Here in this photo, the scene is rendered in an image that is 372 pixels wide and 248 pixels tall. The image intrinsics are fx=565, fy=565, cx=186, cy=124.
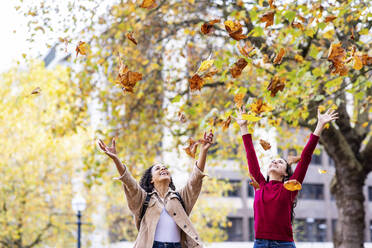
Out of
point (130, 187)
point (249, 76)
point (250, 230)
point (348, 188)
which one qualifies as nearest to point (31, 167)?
point (249, 76)

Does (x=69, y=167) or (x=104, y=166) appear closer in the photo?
(x=104, y=166)

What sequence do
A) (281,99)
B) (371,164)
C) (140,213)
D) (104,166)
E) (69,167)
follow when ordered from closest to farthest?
1. (140,213)
2. (281,99)
3. (371,164)
4. (104,166)
5. (69,167)

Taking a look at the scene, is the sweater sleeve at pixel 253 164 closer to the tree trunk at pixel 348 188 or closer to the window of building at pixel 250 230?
the tree trunk at pixel 348 188

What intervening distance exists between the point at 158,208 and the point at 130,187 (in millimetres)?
351

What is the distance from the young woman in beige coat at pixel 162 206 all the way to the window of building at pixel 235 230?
32992mm

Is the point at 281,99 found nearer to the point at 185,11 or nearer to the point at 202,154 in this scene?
the point at 202,154

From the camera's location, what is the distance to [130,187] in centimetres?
518

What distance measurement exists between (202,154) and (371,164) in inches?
266

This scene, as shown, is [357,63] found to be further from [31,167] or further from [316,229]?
[316,229]

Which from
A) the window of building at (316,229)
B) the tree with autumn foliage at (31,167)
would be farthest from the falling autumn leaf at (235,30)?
the window of building at (316,229)

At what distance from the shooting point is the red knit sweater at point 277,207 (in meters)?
5.20

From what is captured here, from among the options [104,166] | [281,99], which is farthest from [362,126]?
[104,166]

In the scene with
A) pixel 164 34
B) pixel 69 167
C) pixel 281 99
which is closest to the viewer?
pixel 281 99

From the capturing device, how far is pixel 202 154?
5.36m
